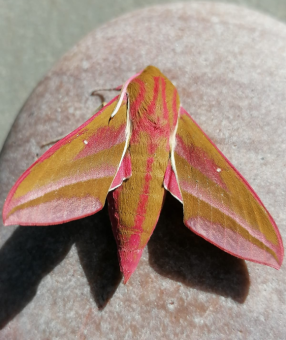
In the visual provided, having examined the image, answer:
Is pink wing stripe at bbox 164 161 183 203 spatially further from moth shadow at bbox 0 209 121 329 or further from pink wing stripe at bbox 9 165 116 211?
moth shadow at bbox 0 209 121 329

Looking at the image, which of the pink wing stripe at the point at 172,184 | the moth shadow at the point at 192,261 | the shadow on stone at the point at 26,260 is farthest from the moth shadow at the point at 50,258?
the pink wing stripe at the point at 172,184

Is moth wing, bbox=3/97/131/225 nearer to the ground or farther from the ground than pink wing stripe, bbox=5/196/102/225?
farther from the ground

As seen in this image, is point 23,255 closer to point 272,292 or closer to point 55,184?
point 55,184

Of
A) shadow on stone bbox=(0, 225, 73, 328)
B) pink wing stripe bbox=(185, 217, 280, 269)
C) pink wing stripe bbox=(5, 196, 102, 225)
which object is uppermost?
pink wing stripe bbox=(5, 196, 102, 225)

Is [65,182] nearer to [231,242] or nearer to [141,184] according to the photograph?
[141,184]

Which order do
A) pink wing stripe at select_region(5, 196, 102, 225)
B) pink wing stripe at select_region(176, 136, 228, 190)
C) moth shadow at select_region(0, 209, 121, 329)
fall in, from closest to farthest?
pink wing stripe at select_region(5, 196, 102, 225) → pink wing stripe at select_region(176, 136, 228, 190) → moth shadow at select_region(0, 209, 121, 329)

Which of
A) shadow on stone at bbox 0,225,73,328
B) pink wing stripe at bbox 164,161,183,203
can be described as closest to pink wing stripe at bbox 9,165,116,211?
pink wing stripe at bbox 164,161,183,203

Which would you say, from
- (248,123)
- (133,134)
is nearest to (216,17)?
(248,123)
